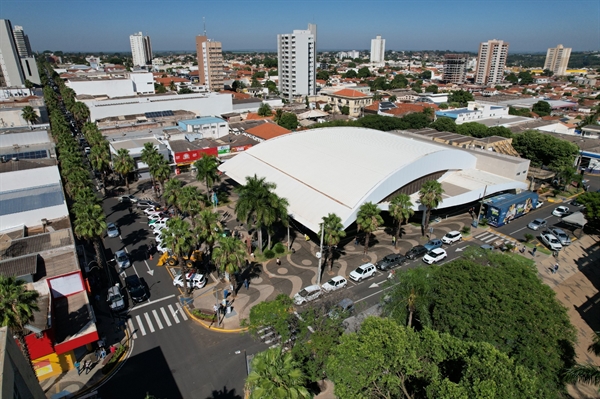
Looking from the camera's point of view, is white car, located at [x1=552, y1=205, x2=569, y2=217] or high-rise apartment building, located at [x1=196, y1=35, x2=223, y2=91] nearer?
white car, located at [x1=552, y1=205, x2=569, y2=217]

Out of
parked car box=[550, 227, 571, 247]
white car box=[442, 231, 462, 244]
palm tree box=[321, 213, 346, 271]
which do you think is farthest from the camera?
parked car box=[550, 227, 571, 247]

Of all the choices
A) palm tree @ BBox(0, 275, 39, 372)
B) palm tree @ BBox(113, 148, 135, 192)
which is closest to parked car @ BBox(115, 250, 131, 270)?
palm tree @ BBox(0, 275, 39, 372)

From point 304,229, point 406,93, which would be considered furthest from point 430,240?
point 406,93

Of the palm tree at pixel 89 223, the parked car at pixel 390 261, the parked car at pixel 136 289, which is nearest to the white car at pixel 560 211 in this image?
the parked car at pixel 390 261

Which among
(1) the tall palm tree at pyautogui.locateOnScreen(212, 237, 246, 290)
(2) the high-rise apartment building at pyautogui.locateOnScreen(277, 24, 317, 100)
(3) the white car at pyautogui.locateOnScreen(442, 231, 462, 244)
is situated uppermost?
(2) the high-rise apartment building at pyautogui.locateOnScreen(277, 24, 317, 100)

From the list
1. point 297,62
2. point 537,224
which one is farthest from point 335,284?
point 297,62

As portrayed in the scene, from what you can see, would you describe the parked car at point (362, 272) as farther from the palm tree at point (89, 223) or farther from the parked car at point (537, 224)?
the parked car at point (537, 224)

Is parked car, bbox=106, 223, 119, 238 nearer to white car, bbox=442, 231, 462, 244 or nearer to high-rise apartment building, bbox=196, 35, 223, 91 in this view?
white car, bbox=442, 231, 462, 244
